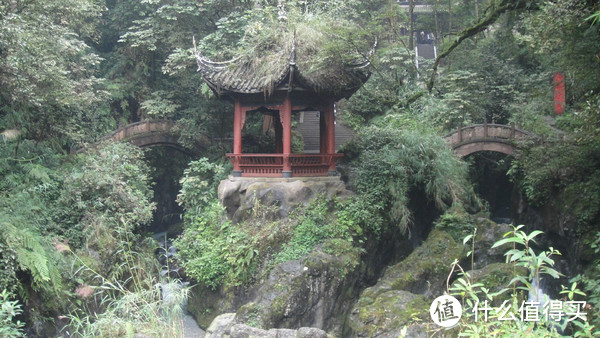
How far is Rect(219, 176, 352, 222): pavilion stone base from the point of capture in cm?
1074

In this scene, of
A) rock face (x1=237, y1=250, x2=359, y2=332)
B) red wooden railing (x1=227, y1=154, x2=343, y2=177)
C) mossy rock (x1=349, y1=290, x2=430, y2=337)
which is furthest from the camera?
red wooden railing (x1=227, y1=154, x2=343, y2=177)

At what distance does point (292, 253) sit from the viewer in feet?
31.5

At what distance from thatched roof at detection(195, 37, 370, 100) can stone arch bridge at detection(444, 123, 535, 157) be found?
197 inches

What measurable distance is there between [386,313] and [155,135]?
10642 millimetres

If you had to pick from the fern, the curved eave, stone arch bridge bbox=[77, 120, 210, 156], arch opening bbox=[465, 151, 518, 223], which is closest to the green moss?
the curved eave

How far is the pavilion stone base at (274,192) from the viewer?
10.7m

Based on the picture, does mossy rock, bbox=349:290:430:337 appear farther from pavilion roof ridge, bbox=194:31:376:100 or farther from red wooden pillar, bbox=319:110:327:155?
red wooden pillar, bbox=319:110:327:155

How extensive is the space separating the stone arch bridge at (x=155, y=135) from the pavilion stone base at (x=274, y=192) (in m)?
4.74

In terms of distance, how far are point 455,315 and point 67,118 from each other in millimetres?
13453

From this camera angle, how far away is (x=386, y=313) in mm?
7855

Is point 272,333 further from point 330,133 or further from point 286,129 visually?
point 330,133

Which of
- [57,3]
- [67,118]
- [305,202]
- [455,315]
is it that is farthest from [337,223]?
[57,3]

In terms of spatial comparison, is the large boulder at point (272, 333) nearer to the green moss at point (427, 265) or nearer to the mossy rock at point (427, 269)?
the mossy rock at point (427, 269)

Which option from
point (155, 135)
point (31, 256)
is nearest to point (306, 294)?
point (31, 256)
